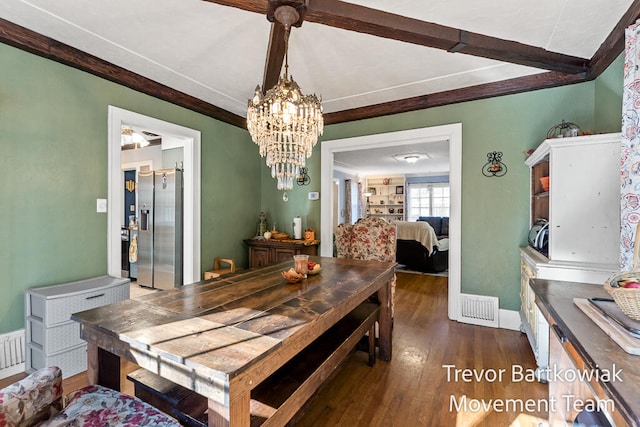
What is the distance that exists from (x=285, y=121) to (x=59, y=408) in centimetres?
179

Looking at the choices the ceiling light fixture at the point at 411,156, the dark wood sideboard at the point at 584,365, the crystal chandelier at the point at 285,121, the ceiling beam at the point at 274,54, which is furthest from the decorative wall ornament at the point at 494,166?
the ceiling light fixture at the point at 411,156

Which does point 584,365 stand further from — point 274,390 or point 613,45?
point 613,45

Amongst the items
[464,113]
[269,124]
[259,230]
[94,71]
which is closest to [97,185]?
[94,71]

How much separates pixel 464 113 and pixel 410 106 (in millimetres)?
605

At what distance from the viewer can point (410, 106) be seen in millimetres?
3391

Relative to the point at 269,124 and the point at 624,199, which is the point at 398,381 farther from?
the point at 269,124

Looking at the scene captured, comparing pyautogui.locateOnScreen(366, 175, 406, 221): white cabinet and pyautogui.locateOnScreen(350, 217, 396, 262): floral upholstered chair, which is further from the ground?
pyautogui.locateOnScreen(366, 175, 406, 221): white cabinet

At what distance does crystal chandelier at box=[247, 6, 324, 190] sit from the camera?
1878 mm

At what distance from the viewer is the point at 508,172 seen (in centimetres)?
296

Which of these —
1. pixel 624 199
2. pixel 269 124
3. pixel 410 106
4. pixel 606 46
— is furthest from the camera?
pixel 410 106

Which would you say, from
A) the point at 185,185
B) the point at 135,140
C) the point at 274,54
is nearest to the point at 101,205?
the point at 185,185

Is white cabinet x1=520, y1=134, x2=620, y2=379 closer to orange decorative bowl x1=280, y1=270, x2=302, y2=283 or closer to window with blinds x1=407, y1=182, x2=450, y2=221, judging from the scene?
orange decorative bowl x1=280, y1=270, x2=302, y2=283

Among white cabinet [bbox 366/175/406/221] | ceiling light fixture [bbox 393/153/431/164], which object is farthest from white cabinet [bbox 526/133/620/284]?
white cabinet [bbox 366/175/406/221]

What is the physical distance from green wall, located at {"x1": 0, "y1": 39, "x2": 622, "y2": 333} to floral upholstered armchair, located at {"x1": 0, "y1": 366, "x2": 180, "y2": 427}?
159 cm
